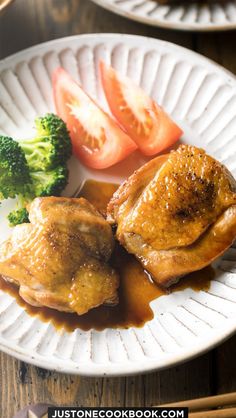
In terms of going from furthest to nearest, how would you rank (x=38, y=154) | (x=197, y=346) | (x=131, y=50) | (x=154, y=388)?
(x=131, y=50) < (x=38, y=154) < (x=154, y=388) < (x=197, y=346)

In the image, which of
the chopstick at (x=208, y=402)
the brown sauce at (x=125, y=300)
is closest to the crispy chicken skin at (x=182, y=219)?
the brown sauce at (x=125, y=300)

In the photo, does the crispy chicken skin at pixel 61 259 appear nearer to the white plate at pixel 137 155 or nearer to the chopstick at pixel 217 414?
the white plate at pixel 137 155

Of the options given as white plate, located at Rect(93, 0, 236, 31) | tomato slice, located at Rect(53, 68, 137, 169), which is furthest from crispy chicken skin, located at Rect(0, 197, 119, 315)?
white plate, located at Rect(93, 0, 236, 31)

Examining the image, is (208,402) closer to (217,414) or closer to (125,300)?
(217,414)

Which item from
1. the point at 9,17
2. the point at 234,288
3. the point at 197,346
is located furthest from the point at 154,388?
the point at 9,17

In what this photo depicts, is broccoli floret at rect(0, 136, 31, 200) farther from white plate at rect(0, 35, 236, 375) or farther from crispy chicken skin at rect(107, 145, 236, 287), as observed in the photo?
crispy chicken skin at rect(107, 145, 236, 287)

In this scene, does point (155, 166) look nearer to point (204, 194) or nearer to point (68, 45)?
point (204, 194)
